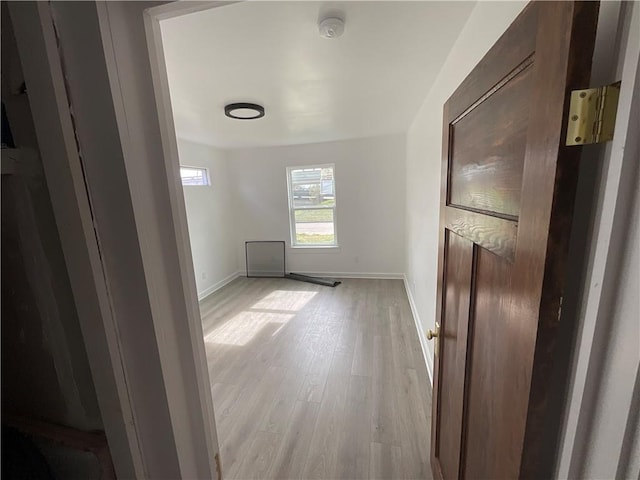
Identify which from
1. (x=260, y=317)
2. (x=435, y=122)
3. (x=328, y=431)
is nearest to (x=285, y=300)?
(x=260, y=317)

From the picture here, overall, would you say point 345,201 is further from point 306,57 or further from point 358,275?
point 306,57

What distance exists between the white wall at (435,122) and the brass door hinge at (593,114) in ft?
2.24

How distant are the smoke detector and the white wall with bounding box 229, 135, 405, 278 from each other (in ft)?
10.3

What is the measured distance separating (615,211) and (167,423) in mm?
956

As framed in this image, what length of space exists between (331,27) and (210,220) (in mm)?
3752

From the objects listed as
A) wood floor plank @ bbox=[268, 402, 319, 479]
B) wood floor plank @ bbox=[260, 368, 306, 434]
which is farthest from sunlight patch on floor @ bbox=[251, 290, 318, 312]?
wood floor plank @ bbox=[268, 402, 319, 479]

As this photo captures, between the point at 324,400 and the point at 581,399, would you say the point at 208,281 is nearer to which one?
the point at 324,400

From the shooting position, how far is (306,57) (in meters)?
1.62

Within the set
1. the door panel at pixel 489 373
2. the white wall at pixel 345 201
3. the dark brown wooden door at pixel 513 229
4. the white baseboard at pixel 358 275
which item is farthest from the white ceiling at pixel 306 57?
the white baseboard at pixel 358 275

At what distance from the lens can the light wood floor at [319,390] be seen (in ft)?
5.21

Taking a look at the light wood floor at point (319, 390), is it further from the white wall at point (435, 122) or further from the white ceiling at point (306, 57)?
the white ceiling at point (306, 57)

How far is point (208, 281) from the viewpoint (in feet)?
14.3

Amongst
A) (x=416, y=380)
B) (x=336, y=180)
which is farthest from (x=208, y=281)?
(x=416, y=380)

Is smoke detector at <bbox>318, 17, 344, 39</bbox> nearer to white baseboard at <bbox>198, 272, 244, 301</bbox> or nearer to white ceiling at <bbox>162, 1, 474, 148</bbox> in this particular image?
white ceiling at <bbox>162, 1, 474, 148</bbox>
